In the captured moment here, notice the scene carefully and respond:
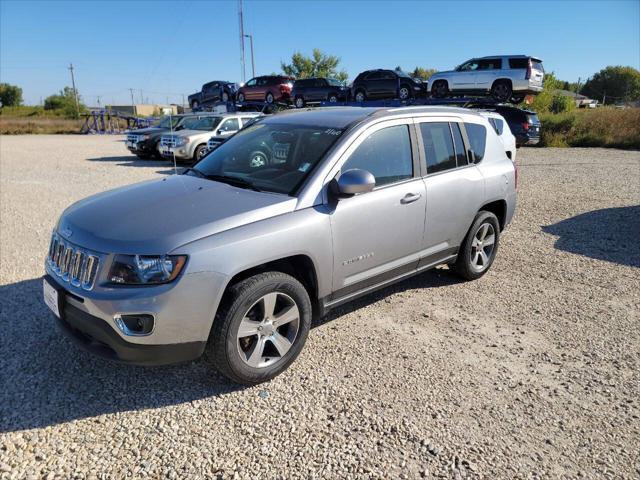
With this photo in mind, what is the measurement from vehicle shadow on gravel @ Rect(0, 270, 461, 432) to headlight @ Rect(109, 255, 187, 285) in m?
A: 0.86

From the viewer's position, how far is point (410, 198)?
3.94m

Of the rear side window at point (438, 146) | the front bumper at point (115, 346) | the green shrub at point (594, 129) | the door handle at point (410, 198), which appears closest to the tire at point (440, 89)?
the green shrub at point (594, 129)

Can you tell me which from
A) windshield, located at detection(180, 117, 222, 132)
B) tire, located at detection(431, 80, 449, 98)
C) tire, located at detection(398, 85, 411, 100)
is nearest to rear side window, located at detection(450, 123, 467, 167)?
windshield, located at detection(180, 117, 222, 132)

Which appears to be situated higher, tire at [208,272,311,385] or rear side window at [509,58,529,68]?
rear side window at [509,58,529,68]

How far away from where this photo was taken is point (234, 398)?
3.08 metres

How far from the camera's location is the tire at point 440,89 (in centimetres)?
1727

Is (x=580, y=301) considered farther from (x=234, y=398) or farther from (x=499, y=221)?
(x=234, y=398)

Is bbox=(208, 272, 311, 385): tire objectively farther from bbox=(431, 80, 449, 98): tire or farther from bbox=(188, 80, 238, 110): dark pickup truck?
bbox=(188, 80, 238, 110): dark pickup truck

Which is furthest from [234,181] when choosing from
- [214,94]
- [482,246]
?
[214,94]

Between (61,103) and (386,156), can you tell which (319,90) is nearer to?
(386,156)

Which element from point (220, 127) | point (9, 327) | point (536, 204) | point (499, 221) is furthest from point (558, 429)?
point (220, 127)

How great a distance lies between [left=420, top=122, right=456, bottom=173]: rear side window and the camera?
14.0 feet

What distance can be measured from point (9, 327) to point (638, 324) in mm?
5439

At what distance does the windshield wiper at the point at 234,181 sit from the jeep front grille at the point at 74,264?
1.20 m
